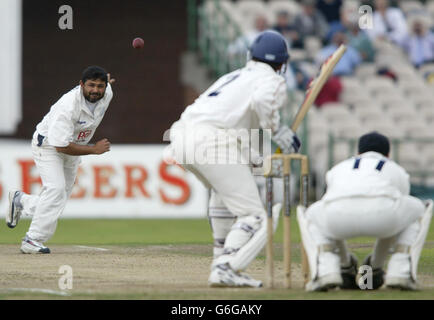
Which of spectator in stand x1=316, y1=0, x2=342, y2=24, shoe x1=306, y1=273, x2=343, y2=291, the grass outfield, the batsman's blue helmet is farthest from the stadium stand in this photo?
shoe x1=306, y1=273, x2=343, y2=291

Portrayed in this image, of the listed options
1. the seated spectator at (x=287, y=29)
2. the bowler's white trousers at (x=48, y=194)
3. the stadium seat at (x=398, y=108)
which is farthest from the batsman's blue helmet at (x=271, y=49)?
the stadium seat at (x=398, y=108)

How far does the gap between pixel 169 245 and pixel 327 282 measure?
5083mm

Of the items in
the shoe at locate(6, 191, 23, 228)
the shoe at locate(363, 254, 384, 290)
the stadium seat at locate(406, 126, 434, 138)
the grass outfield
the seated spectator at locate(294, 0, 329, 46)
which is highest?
the seated spectator at locate(294, 0, 329, 46)

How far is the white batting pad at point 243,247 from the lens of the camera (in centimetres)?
812

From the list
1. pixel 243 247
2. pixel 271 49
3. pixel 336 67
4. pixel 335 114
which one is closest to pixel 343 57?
A: pixel 336 67

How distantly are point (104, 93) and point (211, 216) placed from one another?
300cm

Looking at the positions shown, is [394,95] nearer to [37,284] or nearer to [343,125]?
[343,125]

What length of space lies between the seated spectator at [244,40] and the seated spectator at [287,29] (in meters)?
0.41

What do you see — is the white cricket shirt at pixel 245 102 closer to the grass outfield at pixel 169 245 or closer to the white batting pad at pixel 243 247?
the white batting pad at pixel 243 247

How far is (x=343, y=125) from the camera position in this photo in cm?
2039

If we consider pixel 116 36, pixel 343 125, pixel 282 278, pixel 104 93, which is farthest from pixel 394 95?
pixel 282 278

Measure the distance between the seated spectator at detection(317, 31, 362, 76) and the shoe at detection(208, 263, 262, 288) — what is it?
1330 cm

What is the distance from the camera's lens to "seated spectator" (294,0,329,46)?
73.3 ft

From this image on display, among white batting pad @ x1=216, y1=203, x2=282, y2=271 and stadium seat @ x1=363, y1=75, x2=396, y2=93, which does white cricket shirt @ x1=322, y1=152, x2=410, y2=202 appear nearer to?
white batting pad @ x1=216, y1=203, x2=282, y2=271
